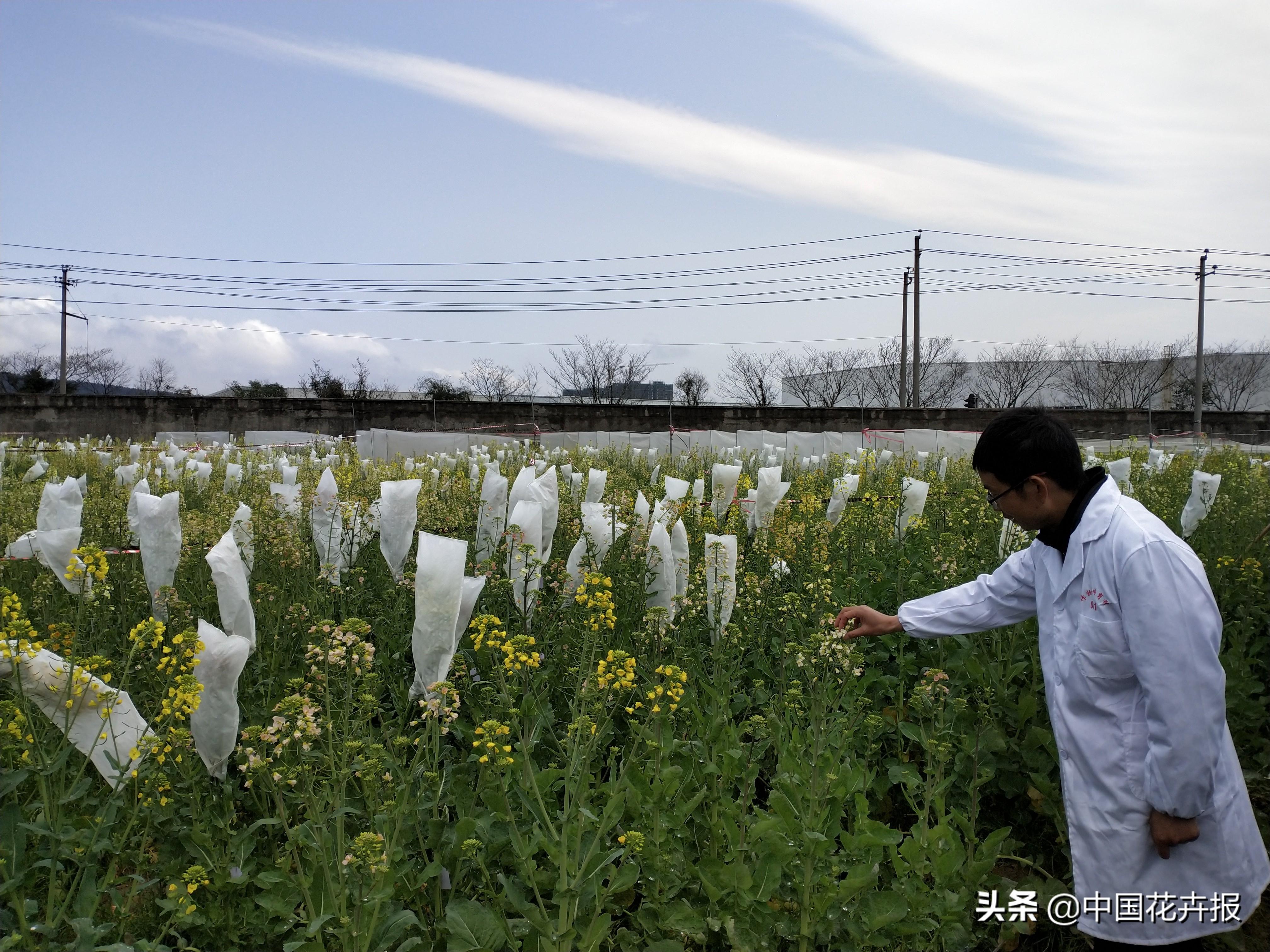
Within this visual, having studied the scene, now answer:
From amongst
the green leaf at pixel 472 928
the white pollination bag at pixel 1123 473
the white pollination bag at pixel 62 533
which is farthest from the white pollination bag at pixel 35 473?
the white pollination bag at pixel 1123 473

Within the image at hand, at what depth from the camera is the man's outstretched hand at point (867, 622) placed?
294 cm

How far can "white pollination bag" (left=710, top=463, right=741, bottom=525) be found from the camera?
219 inches

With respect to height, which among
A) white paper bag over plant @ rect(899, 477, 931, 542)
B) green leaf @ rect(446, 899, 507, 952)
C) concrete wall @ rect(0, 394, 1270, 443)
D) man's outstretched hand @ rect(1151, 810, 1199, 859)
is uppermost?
concrete wall @ rect(0, 394, 1270, 443)

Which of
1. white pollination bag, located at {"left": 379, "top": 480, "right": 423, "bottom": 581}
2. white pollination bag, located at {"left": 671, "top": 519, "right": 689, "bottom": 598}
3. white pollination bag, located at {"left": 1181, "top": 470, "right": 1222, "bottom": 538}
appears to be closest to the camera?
white pollination bag, located at {"left": 671, "top": 519, "right": 689, "bottom": 598}

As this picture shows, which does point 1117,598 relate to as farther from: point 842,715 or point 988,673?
point 988,673

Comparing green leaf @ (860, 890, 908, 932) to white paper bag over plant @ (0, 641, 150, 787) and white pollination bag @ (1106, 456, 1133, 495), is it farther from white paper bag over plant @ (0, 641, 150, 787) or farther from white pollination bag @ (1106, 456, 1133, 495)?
white pollination bag @ (1106, 456, 1133, 495)

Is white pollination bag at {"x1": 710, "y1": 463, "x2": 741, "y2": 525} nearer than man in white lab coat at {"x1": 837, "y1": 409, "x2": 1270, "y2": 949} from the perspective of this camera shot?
No

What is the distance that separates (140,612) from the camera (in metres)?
4.11

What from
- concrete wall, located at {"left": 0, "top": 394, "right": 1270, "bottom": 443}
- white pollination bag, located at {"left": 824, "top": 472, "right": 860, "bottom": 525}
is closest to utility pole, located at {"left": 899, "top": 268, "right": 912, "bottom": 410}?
concrete wall, located at {"left": 0, "top": 394, "right": 1270, "bottom": 443}

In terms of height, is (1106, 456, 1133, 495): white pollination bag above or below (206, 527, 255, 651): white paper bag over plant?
above

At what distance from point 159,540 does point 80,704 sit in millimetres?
1294

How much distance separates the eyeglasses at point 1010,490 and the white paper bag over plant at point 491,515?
2.62 meters

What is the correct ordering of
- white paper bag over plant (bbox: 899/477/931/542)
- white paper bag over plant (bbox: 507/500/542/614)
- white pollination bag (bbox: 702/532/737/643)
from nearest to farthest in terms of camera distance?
white paper bag over plant (bbox: 507/500/542/614) < white pollination bag (bbox: 702/532/737/643) < white paper bag over plant (bbox: 899/477/931/542)

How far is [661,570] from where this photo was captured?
12.4 feet
